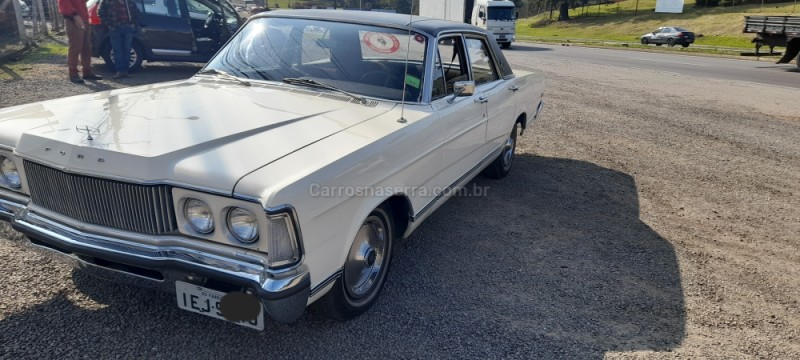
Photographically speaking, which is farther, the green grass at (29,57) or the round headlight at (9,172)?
the green grass at (29,57)

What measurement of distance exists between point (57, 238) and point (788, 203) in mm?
6200

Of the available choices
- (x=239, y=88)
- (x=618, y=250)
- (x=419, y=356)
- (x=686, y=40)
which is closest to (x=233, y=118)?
(x=239, y=88)

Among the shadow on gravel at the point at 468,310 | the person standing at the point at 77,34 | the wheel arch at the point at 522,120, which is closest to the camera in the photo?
the shadow on gravel at the point at 468,310

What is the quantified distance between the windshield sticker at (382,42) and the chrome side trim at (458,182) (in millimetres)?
1066

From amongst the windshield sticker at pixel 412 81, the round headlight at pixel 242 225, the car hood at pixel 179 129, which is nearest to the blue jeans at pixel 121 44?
the car hood at pixel 179 129

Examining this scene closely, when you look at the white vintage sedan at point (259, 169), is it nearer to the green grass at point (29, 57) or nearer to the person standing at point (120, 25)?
the person standing at point (120, 25)

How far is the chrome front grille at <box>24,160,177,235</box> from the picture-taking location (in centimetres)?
252

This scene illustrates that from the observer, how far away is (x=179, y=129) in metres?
2.92

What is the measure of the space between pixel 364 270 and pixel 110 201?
1.37 metres

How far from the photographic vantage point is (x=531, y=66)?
17875 mm

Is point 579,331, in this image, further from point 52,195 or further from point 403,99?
point 52,195

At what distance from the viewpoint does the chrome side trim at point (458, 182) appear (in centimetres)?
370

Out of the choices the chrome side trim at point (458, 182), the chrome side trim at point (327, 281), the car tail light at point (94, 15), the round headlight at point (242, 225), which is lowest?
the chrome side trim at point (458, 182)

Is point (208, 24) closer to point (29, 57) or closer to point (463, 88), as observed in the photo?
point (29, 57)
